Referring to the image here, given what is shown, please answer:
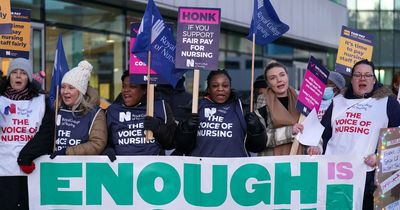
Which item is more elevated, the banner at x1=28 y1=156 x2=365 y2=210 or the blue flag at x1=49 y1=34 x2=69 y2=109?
the blue flag at x1=49 y1=34 x2=69 y2=109

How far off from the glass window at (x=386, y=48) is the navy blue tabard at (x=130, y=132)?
1266 inches

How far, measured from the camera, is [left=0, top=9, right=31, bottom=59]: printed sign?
6859 millimetres

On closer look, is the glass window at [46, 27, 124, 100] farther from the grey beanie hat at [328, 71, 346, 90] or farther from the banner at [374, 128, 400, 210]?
the banner at [374, 128, 400, 210]

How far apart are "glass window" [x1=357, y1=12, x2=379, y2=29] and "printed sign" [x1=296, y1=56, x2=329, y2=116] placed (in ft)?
107

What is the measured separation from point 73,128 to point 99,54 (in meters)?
9.73

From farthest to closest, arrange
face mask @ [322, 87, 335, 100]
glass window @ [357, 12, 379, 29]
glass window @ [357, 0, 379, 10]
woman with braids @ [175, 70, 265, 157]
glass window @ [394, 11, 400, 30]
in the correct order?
glass window @ [357, 0, 379, 10], glass window @ [357, 12, 379, 29], glass window @ [394, 11, 400, 30], face mask @ [322, 87, 335, 100], woman with braids @ [175, 70, 265, 157]

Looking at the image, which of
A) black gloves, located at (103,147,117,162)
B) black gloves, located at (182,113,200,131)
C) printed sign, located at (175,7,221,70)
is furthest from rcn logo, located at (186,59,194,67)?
black gloves, located at (103,147,117,162)

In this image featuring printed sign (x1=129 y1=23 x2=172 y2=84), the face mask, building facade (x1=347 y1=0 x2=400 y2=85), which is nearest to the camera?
printed sign (x1=129 y1=23 x2=172 y2=84)

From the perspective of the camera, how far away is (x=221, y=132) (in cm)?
529

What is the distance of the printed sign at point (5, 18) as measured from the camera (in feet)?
19.4

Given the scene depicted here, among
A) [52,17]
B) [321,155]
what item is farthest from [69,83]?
[52,17]

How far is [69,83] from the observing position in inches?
211

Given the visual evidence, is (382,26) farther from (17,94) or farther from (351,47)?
(17,94)

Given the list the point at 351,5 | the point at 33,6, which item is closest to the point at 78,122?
the point at 33,6
